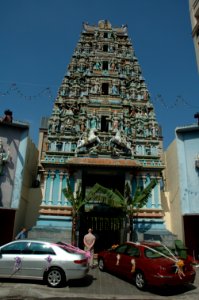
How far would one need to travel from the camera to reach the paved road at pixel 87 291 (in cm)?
746

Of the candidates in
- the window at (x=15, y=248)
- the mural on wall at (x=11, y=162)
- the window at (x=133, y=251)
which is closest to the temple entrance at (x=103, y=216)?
the mural on wall at (x=11, y=162)

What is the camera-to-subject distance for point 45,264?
27.5 ft

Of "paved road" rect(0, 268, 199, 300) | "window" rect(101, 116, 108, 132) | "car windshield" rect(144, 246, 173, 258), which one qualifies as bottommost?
"paved road" rect(0, 268, 199, 300)

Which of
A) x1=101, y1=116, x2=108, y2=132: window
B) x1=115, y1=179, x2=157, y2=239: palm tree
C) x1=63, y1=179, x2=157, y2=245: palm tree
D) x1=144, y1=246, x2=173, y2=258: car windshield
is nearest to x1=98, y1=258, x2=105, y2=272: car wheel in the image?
x1=144, y1=246, x2=173, y2=258: car windshield

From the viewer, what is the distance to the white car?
8.28 metres

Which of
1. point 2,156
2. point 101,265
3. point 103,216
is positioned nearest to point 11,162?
point 2,156

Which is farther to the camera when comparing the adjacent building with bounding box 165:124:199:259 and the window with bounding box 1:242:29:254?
the adjacent building with bounding box 165:124:199:259

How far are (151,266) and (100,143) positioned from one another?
1158 centimetres

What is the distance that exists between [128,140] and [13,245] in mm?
12742

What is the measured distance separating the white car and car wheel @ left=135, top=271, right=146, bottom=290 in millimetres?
1932

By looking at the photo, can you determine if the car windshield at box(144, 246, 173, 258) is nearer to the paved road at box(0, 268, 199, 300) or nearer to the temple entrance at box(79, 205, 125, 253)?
the paved road at box(0, 268, 199, 300)

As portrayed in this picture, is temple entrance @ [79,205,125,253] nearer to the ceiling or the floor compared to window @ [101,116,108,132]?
nearer to the floor

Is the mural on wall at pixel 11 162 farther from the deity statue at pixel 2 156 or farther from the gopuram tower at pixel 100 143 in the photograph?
the gopuram tower at pixel 100 143

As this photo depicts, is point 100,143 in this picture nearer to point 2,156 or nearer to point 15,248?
point 2,156
